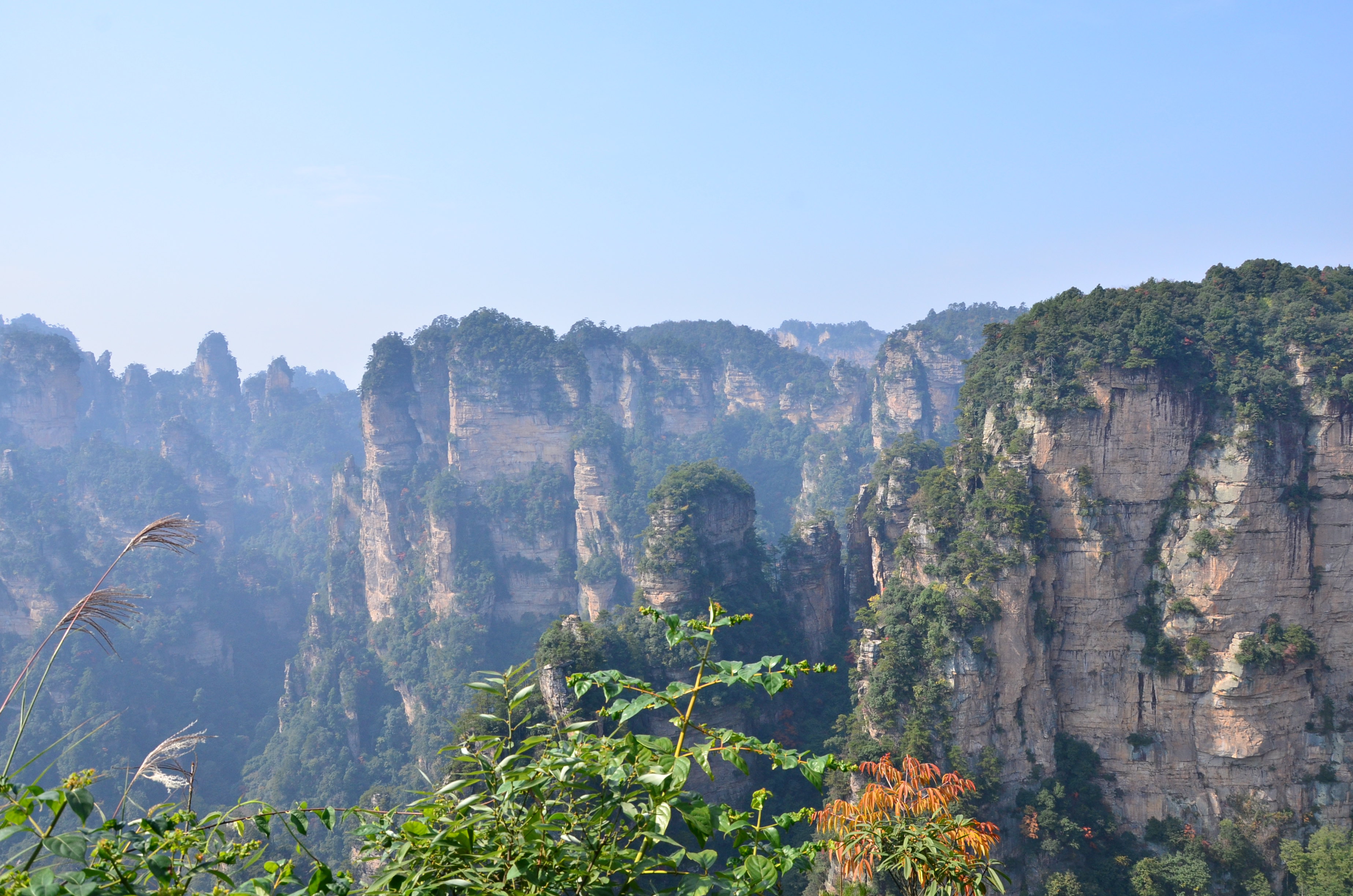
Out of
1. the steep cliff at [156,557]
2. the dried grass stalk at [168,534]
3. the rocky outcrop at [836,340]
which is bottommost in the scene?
the steep cliff at [156,557]

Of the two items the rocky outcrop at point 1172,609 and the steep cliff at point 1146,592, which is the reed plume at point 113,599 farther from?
the rocky outcrop at point 1172,609

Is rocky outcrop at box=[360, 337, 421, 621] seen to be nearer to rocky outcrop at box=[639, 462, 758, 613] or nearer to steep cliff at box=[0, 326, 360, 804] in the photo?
steep cliff at box=[0, 326, 360, 804]

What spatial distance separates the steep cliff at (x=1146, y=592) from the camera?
22.2m

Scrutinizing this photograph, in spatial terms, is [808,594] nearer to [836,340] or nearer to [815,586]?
[815,586]

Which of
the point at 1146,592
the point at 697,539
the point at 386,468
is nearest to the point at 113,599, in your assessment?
the point at 1146,592

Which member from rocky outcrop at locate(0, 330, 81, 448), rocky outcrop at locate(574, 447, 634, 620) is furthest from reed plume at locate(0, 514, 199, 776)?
rocky outcrop at locate(0, 330, 81, 448)

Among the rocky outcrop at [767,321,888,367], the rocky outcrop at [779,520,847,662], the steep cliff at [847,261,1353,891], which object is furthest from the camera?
the rocky outcrop at [767,321,888,367]

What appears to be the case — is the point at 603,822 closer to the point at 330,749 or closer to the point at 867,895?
the point at 867,895

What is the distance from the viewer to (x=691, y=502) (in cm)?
Answer: 3306

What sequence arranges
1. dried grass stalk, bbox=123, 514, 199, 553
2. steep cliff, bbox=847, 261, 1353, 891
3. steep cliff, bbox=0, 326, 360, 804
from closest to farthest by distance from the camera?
dried grass stalk, bbox=123, 514, 199, 553, steep cliff, bbox=847, 261, 1353, 891, steep cliff, bbox=0, 326, 360, 804

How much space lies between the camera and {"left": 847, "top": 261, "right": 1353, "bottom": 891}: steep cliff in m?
22.2

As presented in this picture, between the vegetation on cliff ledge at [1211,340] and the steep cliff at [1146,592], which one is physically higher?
the vegetation on cliff ledge at [1211,340]

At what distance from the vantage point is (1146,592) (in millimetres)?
23641

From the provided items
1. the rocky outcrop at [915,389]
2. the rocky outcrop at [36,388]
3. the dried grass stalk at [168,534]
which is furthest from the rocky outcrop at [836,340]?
the dried grass stalk at [168,534]
